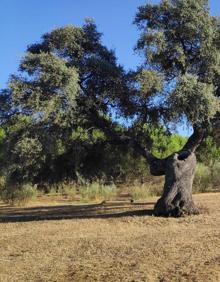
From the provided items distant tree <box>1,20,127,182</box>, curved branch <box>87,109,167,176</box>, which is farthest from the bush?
curved branch <box>87,109,167,176</box>

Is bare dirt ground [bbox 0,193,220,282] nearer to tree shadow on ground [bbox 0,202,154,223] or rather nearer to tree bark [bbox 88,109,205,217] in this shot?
tree shadow on ground [bbox 0,202,154,223]

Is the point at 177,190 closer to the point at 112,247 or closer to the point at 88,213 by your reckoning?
the point at 88,213

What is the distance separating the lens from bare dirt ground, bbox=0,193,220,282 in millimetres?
9312

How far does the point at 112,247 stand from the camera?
37.7ft

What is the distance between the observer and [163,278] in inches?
347

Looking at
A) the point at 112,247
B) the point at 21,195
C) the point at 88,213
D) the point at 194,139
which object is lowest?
the point at 112,247

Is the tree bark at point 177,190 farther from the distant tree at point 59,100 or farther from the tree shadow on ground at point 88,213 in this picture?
the distant tree at point 59,100

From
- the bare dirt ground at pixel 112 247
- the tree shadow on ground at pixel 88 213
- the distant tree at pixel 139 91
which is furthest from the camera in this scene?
the tree shadow on ground at pixel 88 213

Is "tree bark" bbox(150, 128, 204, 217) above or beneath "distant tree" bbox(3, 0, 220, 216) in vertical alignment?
beneath

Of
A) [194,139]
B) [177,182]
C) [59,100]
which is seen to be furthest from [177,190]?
[59,100]

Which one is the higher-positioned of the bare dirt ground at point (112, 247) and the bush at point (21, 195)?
the bush at point (21, 195)

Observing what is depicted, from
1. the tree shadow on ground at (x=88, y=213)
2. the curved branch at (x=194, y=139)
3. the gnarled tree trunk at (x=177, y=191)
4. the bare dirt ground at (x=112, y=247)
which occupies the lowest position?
the bare dirt ground at (x=112, y=247)

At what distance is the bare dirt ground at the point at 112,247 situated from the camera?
9.31m

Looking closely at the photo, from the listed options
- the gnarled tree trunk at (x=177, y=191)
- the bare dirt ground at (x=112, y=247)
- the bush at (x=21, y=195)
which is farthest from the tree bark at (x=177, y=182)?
the bush at (x=21, y=195)
